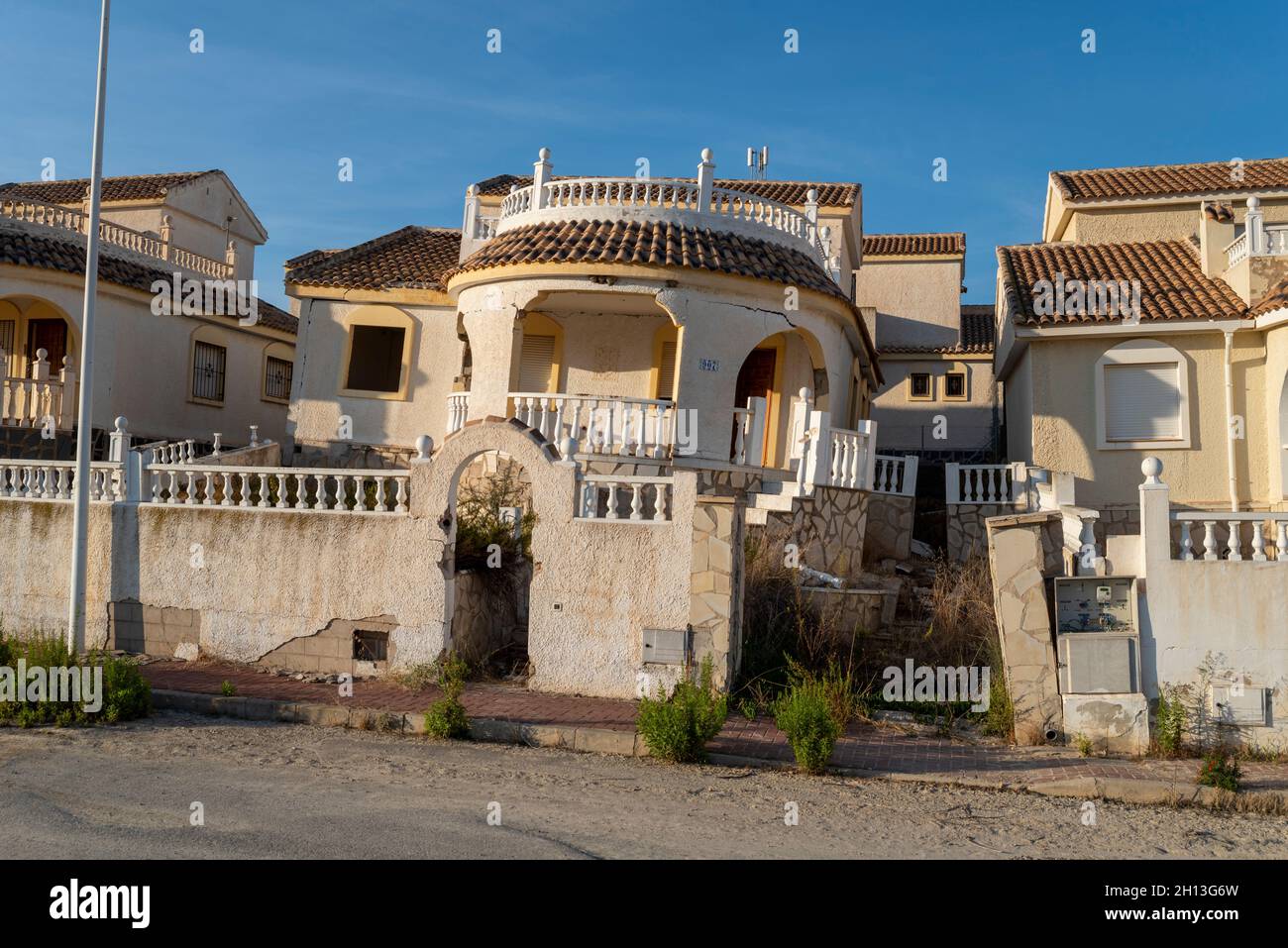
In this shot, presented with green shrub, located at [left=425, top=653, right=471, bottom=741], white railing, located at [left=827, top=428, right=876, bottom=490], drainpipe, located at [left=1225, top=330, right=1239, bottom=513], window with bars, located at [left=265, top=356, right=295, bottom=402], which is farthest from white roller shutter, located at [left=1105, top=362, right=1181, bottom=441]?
window with bars, located at [left=265, top=356, right=295, bottom=402]

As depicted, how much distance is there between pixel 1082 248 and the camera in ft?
67.0

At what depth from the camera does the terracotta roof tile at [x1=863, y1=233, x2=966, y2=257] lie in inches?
1275

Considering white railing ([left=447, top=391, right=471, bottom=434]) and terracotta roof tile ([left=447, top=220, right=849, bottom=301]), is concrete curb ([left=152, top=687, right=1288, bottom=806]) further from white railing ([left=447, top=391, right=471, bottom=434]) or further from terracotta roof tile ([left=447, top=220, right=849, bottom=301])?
terracotta roof tile ([left=447, top=220, right=849, bottom=301])

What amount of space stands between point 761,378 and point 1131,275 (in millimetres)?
6550

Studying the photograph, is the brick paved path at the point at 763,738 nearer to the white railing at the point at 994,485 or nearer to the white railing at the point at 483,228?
the white railing at the point at 994,485

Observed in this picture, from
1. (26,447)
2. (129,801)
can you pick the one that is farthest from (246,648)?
(26,447)

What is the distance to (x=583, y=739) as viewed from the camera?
31.7ft

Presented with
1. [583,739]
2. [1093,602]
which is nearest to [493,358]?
[583,739]

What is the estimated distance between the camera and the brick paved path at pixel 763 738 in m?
8.84

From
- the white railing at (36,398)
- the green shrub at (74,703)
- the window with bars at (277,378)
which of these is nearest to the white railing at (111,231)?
the window with bars at (277,378)

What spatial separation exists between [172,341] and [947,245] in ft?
71.2

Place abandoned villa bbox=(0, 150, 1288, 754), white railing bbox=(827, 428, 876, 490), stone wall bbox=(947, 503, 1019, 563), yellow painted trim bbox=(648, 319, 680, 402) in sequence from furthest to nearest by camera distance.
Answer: yellow painted trim bbox=(648, 319, 680, 402), stone wall bbox=(947, 503, 1019, 563), white railing bbox=(827, 428, 876, 490), abandoned villa bbox=(0, 150, 1288, 754)

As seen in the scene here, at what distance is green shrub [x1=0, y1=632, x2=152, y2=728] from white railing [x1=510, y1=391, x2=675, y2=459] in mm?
6390

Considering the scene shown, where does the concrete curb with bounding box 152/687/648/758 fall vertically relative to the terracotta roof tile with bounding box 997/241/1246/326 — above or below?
below
